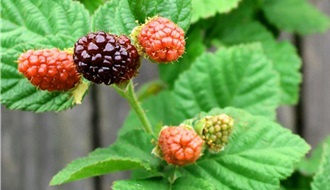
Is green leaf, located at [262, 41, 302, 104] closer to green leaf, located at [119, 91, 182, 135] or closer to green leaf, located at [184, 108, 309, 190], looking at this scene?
green leaf, located at [119, 91, 182, 135]

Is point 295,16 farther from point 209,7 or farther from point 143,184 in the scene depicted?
point 143,184

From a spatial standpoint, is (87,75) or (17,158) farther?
(17,158)

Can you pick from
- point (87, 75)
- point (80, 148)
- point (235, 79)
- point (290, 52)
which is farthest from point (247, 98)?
point (80, 148)

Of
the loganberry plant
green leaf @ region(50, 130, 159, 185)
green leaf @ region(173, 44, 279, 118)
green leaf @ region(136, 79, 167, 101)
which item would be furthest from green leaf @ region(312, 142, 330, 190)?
green leaf @ region(136, 79, 167, 101)

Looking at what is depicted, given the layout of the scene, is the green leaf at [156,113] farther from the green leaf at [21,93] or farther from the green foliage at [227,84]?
the green leaf at [21,93]

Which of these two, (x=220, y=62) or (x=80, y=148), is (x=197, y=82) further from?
(x=80, y=148)

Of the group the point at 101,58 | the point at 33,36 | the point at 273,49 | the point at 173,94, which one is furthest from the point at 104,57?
the point at 273,49
